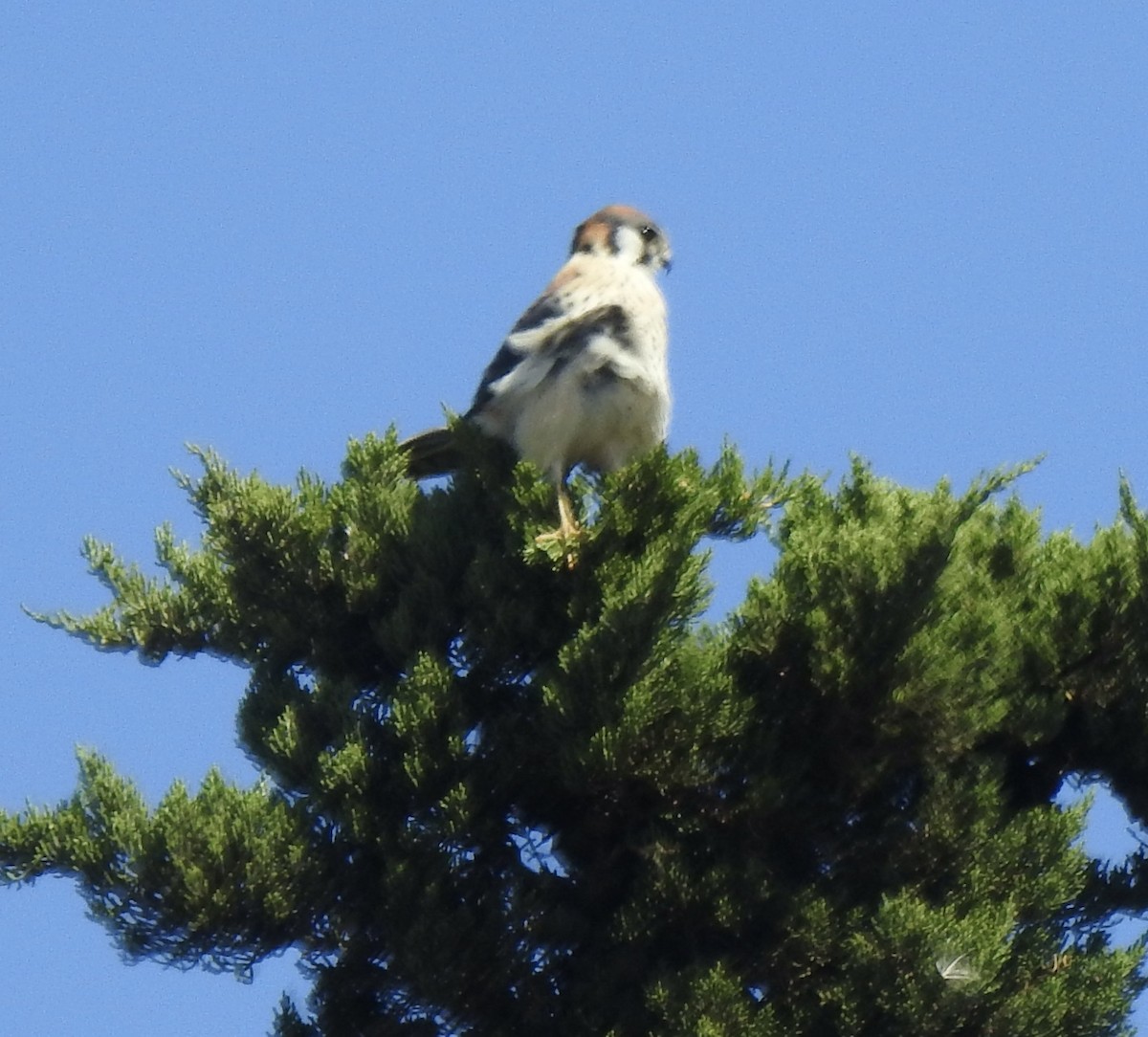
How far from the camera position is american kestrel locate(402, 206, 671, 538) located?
6.07m

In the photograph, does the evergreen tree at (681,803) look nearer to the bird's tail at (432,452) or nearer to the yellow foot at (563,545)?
the yellow foot at (563,545)

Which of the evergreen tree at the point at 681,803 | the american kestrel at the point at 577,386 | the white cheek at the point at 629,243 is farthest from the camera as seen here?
the white cheek at the point at 629,243

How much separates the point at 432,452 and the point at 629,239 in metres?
1.03

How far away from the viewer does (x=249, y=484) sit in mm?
5230

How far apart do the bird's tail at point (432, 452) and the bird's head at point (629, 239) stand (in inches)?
36.1

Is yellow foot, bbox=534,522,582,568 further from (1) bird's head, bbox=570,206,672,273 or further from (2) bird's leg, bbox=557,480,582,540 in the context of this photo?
(1) bird's head, bbox=570,206,672,273

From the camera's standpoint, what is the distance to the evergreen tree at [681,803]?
4535 millimetres

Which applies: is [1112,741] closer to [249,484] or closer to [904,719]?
[904,719]

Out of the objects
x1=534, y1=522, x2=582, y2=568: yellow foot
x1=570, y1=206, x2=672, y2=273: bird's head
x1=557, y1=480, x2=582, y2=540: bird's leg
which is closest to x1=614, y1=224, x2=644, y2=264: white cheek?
x1=570, y1=206, x2=672, y2=273: bird's head

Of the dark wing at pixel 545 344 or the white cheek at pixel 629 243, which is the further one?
the white cheek at pixel 629 243

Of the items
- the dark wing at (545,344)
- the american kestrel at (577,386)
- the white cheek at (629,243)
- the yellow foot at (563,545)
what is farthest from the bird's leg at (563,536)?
the white cheek at (629,243)

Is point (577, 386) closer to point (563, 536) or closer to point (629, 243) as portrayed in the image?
point (629, 243)

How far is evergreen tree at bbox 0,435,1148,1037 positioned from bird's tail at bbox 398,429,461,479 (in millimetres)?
1337

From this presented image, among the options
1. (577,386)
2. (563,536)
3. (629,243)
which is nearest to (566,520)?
(563,536)
